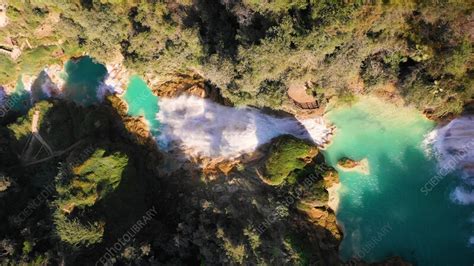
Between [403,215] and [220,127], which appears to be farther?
[220,127]

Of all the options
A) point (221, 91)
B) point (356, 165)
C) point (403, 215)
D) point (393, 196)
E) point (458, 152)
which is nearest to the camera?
point (458, 152)


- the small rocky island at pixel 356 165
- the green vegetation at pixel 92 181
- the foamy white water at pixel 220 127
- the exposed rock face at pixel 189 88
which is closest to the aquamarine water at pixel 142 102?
the foamy white water at pixel 220 127

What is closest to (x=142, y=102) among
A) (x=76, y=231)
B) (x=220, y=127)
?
(x=220, y=127)

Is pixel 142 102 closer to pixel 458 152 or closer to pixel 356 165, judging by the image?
pixel 356 165

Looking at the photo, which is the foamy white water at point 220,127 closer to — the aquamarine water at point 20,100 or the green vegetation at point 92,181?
the green vegetation at point 92,181

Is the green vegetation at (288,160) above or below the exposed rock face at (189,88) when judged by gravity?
below

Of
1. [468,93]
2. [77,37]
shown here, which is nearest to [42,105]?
[77,37]

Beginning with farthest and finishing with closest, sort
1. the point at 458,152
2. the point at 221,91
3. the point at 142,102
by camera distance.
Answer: the point at 142,102 → the point at 221,91 → the point at 458,152
